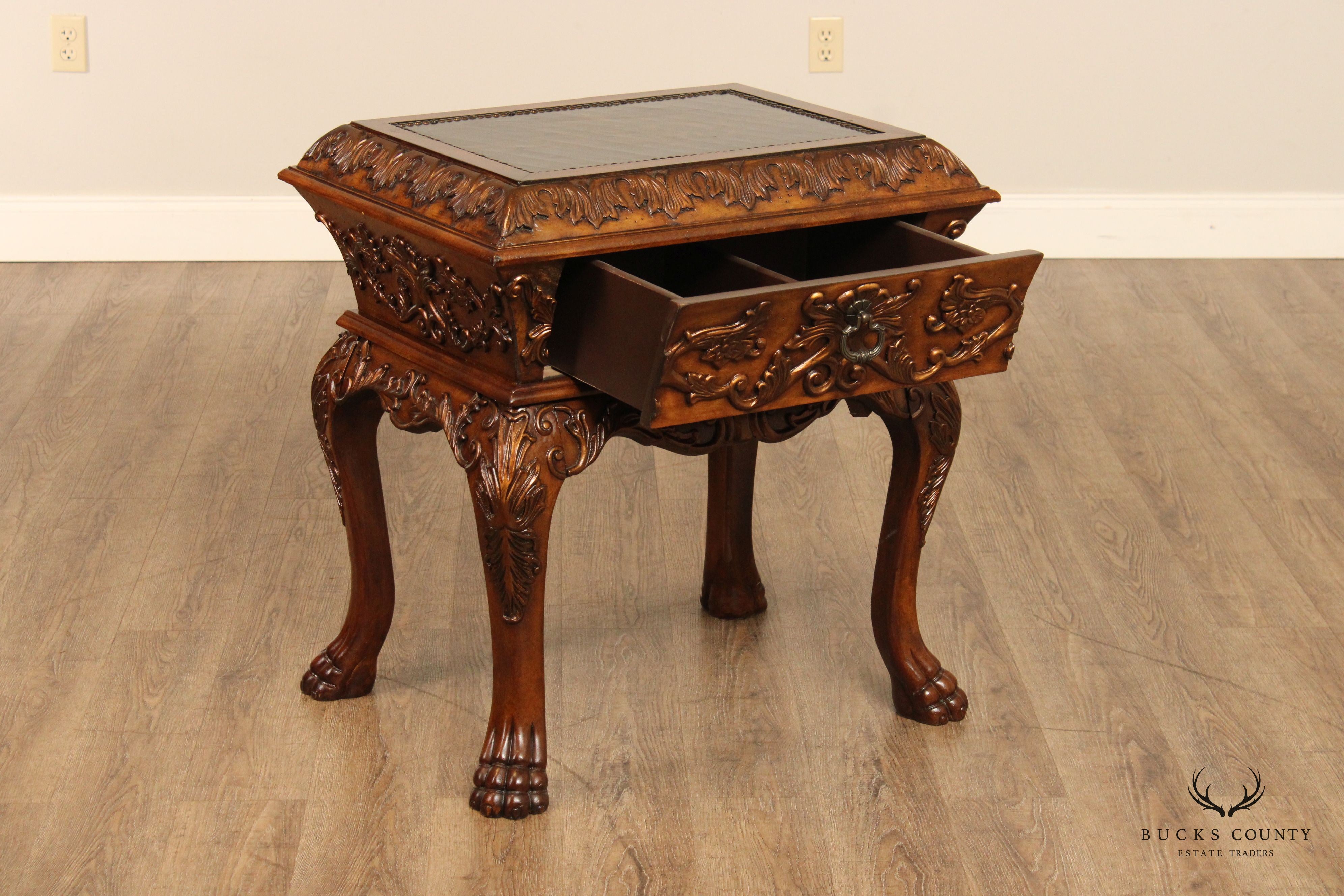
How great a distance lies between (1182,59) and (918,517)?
96.2 inches

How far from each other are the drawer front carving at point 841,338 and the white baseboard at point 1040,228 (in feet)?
7.94

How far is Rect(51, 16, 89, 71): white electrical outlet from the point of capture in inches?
147

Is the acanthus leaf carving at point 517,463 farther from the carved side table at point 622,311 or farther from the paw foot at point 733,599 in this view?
the paw foot at point 733,599

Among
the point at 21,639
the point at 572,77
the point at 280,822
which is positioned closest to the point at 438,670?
the point at 280,822

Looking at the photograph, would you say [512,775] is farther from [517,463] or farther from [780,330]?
[780,330]

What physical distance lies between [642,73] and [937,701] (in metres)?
2.27

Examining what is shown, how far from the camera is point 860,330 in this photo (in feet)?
5.04

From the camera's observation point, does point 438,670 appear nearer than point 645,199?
No

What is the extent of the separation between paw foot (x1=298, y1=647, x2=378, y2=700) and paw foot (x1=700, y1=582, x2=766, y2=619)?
1.53ft

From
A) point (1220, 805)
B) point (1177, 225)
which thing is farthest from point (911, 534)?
point (1177, 225)

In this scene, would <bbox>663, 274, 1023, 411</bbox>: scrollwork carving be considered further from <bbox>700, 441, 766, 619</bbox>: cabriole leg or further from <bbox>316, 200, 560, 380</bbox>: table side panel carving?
<bbox>700, 441, 766, 619</bbox>: cabriole leg

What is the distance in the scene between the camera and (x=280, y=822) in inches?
68.1

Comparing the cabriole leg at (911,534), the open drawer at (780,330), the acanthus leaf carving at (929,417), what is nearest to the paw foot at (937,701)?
the cabriole leg at (911,534)

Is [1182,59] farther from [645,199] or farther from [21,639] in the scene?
[21,639]
